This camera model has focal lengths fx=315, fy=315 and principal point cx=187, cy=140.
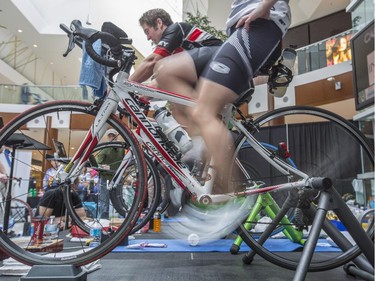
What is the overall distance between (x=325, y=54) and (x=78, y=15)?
7473 millimetres

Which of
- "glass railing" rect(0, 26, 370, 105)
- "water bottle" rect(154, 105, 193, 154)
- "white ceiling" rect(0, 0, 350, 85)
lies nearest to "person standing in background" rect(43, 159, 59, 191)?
"water bottle" rect(154, 105, 193, 154)

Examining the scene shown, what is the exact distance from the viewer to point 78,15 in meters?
9.89

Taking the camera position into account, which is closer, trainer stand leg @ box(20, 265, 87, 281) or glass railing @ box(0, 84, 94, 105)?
trainer stand leg @ box(20, 265, 87, 281)

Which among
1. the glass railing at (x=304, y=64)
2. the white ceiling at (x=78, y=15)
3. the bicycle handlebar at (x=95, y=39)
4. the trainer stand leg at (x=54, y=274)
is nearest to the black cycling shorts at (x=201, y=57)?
the bicycle handlebar at (x=95, y=39)

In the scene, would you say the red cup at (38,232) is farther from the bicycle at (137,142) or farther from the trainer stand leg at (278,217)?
the trainer stand leg at (278,217)

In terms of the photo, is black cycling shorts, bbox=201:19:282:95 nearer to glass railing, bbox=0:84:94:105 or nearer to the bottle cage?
the bottle cage

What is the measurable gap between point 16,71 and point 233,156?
558 inches

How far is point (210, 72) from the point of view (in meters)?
1.23

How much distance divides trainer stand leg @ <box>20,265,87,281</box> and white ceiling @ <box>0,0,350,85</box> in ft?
25.0

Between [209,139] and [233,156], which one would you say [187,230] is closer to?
[233,156]

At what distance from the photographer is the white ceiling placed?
850 centimetres

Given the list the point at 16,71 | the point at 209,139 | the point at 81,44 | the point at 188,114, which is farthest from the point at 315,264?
the point at 16,71

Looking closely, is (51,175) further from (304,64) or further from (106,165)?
(304,64)

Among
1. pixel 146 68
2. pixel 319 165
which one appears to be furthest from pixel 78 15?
pixel 319 165
